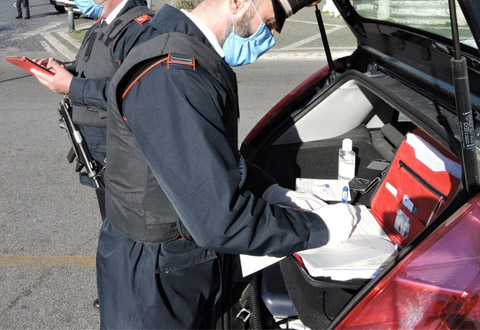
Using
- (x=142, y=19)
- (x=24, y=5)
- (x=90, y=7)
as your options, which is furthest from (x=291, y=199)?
(x=24, y=5)

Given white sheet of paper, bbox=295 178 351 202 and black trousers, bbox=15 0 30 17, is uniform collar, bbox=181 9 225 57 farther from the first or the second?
black trousers, bbox=15 0 30 17

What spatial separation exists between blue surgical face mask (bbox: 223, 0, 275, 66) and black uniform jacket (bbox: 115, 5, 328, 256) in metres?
0.20

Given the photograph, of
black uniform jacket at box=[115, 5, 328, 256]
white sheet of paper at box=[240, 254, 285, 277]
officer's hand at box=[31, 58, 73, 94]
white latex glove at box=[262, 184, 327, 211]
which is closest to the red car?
white sheet of paper at box=[240, 254, 285, 277]

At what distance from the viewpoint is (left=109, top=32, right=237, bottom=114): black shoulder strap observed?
4.89ft

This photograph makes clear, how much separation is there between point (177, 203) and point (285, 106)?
1.42 metres

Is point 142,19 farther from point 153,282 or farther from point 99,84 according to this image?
point 153,282

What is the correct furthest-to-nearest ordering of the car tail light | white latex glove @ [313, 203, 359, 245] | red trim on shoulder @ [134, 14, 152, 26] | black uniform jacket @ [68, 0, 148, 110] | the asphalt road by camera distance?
the asphalt road < red trim on shoulder @ [134, 14, 152, 26] < black uniform jacket @ [68, 0, 148, 110] < white latex glove @ [313, 203, 359, 245] < the car tail light

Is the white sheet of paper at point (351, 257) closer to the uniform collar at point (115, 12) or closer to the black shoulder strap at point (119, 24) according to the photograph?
the black shoulder strap at point (119, 24)

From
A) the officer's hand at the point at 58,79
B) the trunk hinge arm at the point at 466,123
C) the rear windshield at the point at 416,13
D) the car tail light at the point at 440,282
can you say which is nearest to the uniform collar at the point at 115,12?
the officer's hand at the point at 58,79

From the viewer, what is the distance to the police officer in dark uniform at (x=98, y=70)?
112 inches

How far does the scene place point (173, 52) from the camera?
58.1 inches

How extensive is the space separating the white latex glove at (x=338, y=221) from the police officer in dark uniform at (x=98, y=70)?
4.72 ft

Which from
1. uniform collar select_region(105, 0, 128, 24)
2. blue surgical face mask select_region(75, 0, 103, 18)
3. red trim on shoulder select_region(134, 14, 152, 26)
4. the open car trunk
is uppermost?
red trim on shoulder select_region(134, 14, 152, 26)

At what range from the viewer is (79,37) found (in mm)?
12180
